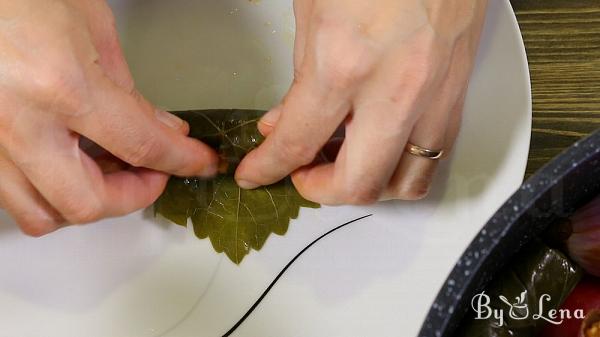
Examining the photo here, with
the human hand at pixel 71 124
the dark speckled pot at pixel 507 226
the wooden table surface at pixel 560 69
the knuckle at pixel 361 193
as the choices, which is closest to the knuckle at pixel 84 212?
the human hand at pixel 71 124

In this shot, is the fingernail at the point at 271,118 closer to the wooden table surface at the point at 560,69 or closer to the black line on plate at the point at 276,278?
the black line on plate at the point at 276,278

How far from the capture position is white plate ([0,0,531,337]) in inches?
26.6

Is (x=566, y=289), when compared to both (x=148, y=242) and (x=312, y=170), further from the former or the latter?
(x=148, y=242)

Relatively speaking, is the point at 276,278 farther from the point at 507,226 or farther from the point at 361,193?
the point at 507,226

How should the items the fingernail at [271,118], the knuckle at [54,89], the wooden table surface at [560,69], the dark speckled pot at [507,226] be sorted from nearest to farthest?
the dark speckled pot at [507,226] < the knuckle at [54,89] < the fingernail at [271,118] < the wooden table surface at [560,69]

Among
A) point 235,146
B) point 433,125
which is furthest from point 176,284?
point 433,125

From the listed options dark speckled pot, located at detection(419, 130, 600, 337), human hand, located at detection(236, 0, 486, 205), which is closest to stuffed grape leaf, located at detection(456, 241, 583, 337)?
dark speckled pot, located at detection(419, 130, 600, 337)

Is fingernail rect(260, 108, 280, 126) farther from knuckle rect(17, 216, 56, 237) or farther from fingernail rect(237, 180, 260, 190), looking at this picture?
knuckle rect(17, 216, 56, 237)

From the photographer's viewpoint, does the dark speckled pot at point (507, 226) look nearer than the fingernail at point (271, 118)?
Yes

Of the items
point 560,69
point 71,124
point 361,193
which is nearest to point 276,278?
point 361,193

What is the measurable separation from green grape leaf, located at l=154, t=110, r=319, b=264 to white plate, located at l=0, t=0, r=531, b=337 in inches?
0.5

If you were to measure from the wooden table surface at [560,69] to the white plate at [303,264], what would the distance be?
113 millimetres

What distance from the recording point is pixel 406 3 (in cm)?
56

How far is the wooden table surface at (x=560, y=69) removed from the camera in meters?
0.77
